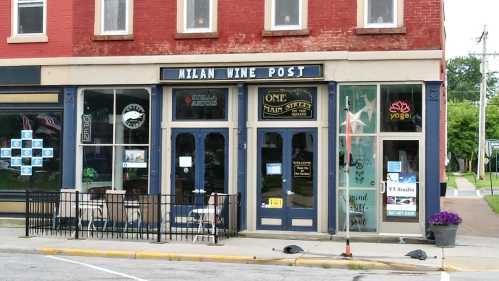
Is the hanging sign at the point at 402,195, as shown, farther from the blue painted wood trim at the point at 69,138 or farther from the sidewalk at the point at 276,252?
the blue painted wood trim at the point at 69,138

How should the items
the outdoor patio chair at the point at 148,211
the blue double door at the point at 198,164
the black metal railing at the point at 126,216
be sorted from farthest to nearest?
1. the blue double door at the point at 198,164
2. the outdoor patio chair at the point at 148,211
3. the black metal railing at the point at 126,216

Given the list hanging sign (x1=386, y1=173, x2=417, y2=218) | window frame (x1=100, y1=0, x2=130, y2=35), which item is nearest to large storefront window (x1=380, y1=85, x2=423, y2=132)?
hanging sign (x1=386, y1=173, x2=417, y2=218)

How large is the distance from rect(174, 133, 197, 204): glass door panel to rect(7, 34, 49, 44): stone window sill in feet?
14.8

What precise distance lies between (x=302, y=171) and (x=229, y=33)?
390 centimetres

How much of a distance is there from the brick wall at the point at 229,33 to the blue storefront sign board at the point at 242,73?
46cm

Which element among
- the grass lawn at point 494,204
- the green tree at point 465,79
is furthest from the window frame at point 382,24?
the green tree at point 465,79

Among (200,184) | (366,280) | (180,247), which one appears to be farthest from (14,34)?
(366,280)

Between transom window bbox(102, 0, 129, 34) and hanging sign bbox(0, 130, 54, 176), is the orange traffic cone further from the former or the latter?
hanging sign bbox(0, 130, 54, 176)

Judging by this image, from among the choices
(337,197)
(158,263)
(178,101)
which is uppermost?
(178,101)

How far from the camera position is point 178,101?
17484 millimetres

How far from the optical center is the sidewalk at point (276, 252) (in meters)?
12.8

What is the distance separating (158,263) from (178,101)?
5.60m

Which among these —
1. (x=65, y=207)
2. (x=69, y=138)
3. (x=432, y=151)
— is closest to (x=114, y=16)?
(x=69, y=138)

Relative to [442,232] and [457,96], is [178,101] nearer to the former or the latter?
[442,232]
